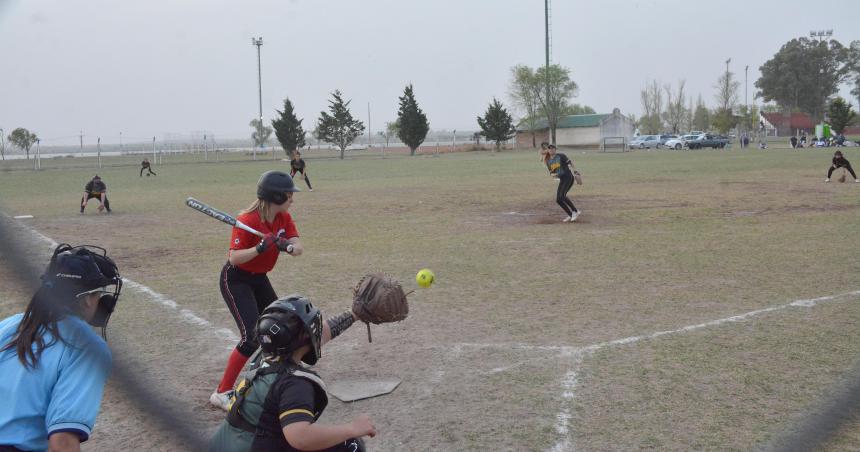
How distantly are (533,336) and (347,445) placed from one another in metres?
3.76

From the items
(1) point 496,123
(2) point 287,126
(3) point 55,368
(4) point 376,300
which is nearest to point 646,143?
(1) point 496,123

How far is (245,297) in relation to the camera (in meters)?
5.33

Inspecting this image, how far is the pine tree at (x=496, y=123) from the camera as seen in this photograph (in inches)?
2997

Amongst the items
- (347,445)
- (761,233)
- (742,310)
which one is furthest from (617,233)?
(347,445)

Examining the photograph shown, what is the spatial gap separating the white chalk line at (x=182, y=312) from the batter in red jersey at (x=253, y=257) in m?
1.61

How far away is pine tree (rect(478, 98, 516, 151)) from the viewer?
250 feet

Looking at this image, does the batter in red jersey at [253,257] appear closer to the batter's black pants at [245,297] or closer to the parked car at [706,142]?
the batter's black pants at [245,297]

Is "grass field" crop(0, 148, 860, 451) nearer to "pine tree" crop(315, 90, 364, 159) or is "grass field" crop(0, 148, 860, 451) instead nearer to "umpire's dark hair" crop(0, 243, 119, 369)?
"umpire's dark hair" crop(0, 243, 119, 369)

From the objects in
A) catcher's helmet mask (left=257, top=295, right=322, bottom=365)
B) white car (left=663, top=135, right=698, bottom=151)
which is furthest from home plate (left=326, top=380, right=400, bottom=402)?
white car (left=663, top=135, right=698, bottom=151)

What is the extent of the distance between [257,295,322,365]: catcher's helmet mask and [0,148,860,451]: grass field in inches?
20.8

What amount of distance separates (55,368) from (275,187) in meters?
2.69

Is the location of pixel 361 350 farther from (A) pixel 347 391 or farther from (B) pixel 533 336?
(B) pixel 533 336

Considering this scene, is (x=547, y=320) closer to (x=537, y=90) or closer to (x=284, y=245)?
(x=284, y=245)

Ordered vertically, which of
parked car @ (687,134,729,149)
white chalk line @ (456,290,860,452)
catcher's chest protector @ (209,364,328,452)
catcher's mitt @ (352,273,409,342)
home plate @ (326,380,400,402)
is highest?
parked car @ (687,134,729,149)
